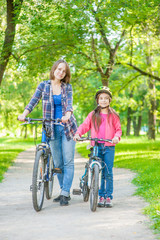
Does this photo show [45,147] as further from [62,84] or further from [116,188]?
[116,188]

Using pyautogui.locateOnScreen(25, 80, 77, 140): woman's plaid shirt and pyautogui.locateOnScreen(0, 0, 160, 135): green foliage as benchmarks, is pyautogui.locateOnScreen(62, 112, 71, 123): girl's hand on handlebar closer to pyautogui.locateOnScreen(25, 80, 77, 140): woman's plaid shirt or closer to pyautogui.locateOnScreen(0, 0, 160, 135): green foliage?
pyautogui.locateOnScreen(25, 80, 77, 140): woman's plaid shirt

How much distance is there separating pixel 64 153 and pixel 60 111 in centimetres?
63

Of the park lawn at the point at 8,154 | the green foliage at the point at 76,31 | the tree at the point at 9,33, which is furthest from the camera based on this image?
the tree at the point at 9,33

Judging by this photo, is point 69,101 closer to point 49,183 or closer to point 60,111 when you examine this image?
point 60,111

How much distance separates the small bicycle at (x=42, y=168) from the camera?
5189 mm

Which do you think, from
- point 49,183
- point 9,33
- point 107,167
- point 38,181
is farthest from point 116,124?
point 9,33

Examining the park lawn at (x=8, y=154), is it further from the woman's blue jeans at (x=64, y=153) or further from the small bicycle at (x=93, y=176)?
the small bicycle at (x=93, y=176)

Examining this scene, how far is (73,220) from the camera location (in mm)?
4672

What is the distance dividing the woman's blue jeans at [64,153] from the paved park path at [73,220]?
1.04 ft

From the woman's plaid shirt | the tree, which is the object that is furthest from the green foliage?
the woman's plaid shirt

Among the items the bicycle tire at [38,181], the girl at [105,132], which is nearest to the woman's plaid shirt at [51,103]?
the girl at [105,132]

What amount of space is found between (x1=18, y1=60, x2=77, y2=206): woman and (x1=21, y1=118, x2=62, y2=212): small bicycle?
14 centimetres

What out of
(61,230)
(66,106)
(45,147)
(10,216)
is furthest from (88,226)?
(66,106)

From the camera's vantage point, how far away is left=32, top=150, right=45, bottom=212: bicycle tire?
5141 millimetres
